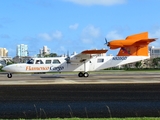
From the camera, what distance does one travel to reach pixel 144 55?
36.5 meters

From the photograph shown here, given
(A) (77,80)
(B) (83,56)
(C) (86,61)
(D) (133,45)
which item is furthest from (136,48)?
(A) (77,80)

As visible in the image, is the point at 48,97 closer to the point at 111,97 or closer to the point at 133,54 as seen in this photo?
the point at 111,97

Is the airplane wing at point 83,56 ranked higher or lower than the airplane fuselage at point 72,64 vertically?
higher

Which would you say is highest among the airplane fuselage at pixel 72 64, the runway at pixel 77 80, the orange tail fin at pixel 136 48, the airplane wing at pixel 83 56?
the orange tail fin at pixel 136 48

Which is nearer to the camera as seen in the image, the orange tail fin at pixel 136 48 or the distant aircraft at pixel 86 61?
the orange tail fin at pixel 136 48

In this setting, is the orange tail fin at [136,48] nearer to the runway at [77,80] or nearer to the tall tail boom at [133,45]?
the tall tail boom at [133,45]

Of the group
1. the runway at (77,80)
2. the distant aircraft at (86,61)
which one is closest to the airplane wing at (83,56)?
the distant aircraft at (86,61)

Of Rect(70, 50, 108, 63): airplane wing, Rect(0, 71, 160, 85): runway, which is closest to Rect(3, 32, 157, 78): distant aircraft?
Rect(70, 50, 108, 63): airplane wing

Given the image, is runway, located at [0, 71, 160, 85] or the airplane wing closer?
runway, located at [0, 71, 160, 85]

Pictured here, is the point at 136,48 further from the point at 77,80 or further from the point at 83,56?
the point at 77,80

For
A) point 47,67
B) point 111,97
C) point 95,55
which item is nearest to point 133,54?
point 95,55

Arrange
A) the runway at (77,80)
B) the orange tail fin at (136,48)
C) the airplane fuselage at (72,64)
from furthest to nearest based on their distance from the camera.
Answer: the airplane fuselage at (72,64)
the orange tail fin at (136,48)
the runway at (77,80)

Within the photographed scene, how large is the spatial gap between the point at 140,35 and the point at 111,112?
1064 inches

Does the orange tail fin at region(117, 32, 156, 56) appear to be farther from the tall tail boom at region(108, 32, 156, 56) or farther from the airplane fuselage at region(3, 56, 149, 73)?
the airplane fuselage at region(3, 56, 149, 73)
